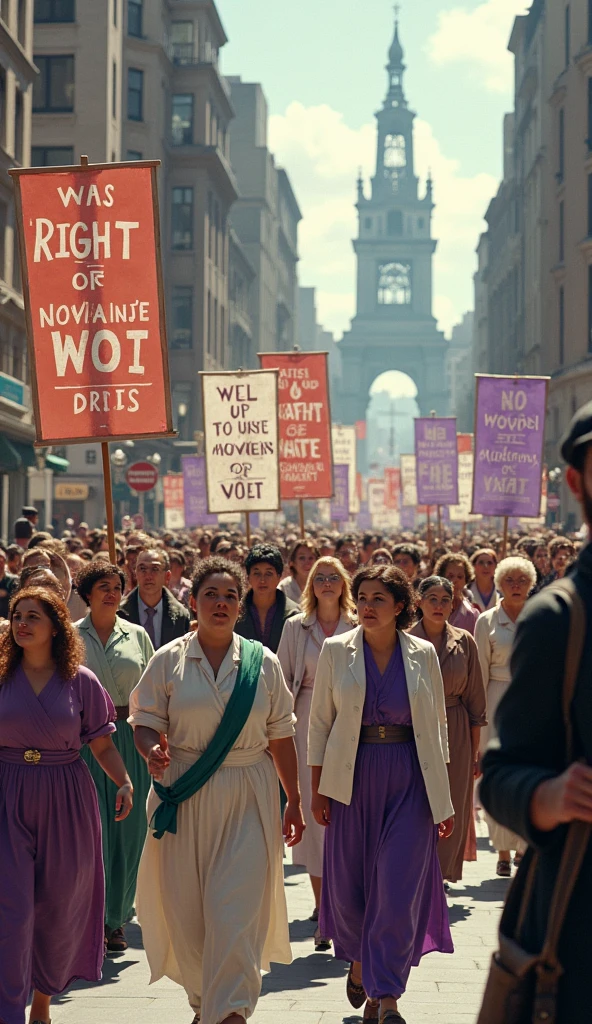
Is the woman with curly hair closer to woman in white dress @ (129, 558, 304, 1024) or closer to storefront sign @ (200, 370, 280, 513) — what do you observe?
woman in white dress @ (129, 558, 304, 1024)

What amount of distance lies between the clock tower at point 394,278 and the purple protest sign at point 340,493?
13656 centimetres

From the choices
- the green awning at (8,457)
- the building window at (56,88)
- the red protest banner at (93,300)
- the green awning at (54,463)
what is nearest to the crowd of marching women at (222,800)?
the red protest banner at (93,300)

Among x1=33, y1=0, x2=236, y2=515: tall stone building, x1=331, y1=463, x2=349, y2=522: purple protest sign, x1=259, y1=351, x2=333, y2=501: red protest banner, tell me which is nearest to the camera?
x1=259, y1=351, x2=333, y2=501: red protest banner

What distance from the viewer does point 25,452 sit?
35.9 meters

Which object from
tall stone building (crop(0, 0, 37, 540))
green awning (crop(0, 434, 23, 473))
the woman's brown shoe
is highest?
tall stone building (crop(0, 0, 37, 540))

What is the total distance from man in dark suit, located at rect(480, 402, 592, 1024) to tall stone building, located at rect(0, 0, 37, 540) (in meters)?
30.4

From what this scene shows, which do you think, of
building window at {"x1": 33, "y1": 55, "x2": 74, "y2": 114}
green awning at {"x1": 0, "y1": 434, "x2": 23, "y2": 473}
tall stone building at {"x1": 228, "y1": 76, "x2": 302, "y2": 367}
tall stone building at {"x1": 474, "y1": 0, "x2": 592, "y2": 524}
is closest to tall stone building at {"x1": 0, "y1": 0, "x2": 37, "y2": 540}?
green awning at {"x1": 0, "y1": 434, "x2": 23, "y2": 473}

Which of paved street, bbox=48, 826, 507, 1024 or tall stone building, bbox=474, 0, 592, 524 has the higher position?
tall stone building, bbox=474, 0, 592, 524

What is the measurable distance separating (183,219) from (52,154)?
14.4 meters

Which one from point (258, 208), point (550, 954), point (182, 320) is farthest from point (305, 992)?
point (258, 208)

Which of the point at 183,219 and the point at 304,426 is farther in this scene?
the point at 183,219

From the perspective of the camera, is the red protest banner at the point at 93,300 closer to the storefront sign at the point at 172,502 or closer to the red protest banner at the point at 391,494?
the storefront sign at the point at 172,502

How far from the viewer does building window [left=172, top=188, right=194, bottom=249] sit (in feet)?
214

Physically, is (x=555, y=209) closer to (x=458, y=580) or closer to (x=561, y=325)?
(x=561, y=325)
